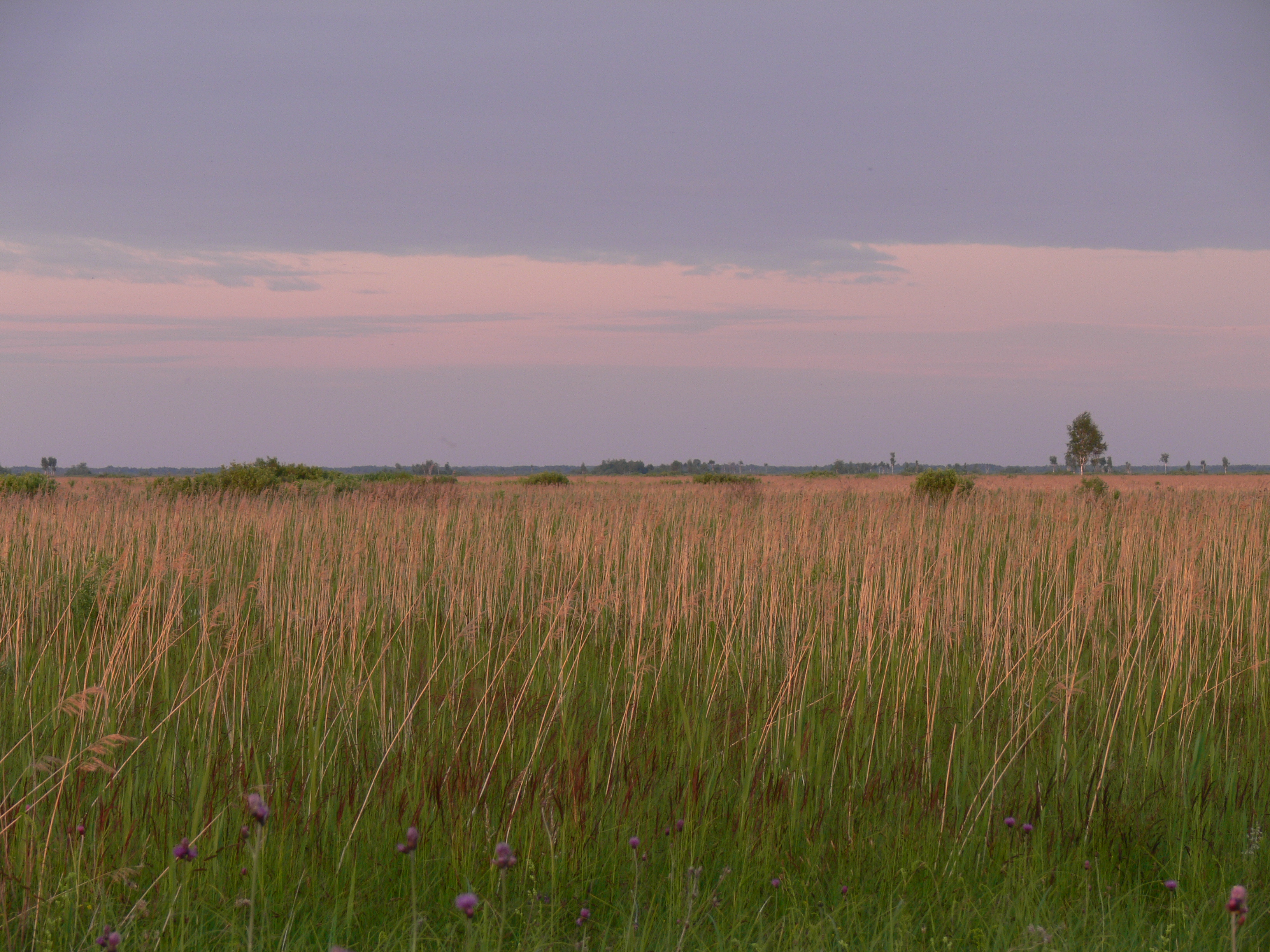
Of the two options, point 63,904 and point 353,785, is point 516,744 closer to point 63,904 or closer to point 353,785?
point 353,785

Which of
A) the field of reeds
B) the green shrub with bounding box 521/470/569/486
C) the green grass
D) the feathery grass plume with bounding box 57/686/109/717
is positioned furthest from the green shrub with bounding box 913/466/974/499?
the green shrub with bounding box 521/470/569/486

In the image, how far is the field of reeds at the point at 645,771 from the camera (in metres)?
2.62

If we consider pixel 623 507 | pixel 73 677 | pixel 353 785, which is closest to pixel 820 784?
pixel 353 785

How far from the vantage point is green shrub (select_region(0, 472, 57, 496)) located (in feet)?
62.1

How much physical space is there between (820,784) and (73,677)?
125 inches

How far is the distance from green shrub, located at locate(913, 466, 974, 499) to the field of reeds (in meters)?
13.4

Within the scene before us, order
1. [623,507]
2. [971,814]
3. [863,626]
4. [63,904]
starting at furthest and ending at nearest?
[623,507] < [863,626] < [971,814] < [63,904]

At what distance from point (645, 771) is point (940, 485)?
19.0 metres

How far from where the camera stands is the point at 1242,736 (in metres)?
4.16

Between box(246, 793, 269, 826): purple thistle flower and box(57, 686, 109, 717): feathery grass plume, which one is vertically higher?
box(246, 793, 269, 826): purple thistle flower

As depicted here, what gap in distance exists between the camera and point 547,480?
Answer: 45500 millimetres

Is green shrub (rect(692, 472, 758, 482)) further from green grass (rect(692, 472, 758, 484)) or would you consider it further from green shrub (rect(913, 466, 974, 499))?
green shrub (rect(913, 466, 974, 499))

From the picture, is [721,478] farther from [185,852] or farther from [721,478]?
[185,852]

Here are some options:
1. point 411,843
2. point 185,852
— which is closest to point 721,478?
point 185,852
